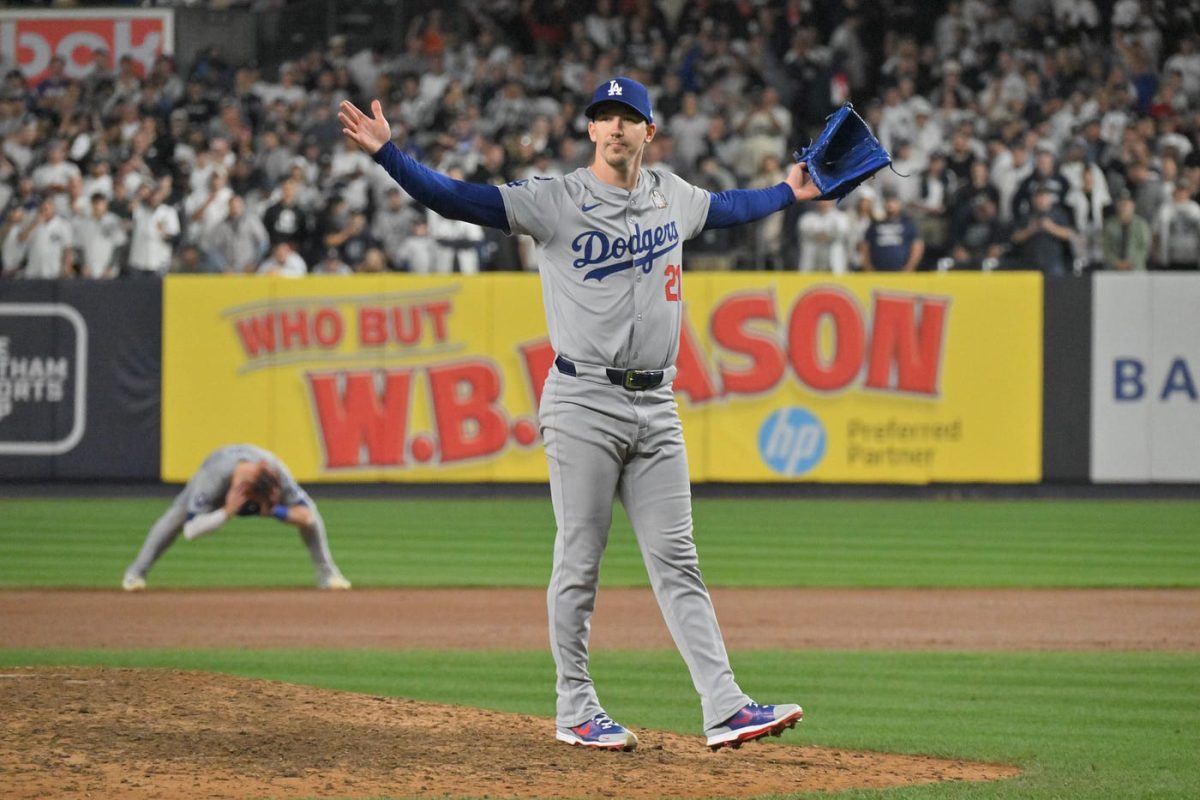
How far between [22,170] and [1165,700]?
1774 centimetres

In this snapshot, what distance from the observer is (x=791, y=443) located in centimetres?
1958

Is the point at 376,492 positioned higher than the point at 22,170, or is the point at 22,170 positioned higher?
the point at 22,170

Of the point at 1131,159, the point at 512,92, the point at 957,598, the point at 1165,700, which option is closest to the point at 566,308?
the point at 1165,700

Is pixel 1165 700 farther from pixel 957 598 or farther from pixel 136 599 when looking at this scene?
pixel 136 599

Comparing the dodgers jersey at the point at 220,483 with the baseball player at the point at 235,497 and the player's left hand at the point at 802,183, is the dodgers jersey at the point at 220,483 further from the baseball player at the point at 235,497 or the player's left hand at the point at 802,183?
the player's left hand at the point at 802,183

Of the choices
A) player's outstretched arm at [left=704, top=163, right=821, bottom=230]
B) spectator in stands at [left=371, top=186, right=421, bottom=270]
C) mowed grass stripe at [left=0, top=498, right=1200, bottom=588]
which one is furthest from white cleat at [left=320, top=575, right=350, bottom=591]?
spectator in stands at [left=371, top=186, right=421, bottom=270]

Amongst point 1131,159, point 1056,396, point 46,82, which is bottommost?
point 1056,396

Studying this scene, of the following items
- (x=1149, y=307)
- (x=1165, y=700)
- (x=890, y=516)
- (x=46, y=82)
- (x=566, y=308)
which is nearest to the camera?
(x=566, y=308)

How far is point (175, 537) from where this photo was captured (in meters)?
12.5

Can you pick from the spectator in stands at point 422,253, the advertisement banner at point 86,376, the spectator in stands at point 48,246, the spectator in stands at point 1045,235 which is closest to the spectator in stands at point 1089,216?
the spectator in stands at point 1045,235

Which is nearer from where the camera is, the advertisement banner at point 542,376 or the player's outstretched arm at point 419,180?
the player's outstretched arm at point 419,180

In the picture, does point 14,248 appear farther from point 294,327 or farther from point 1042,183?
point 1042,183

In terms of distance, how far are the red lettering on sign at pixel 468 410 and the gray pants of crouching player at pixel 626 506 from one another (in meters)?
13.6

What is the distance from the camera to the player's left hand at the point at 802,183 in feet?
21.5
